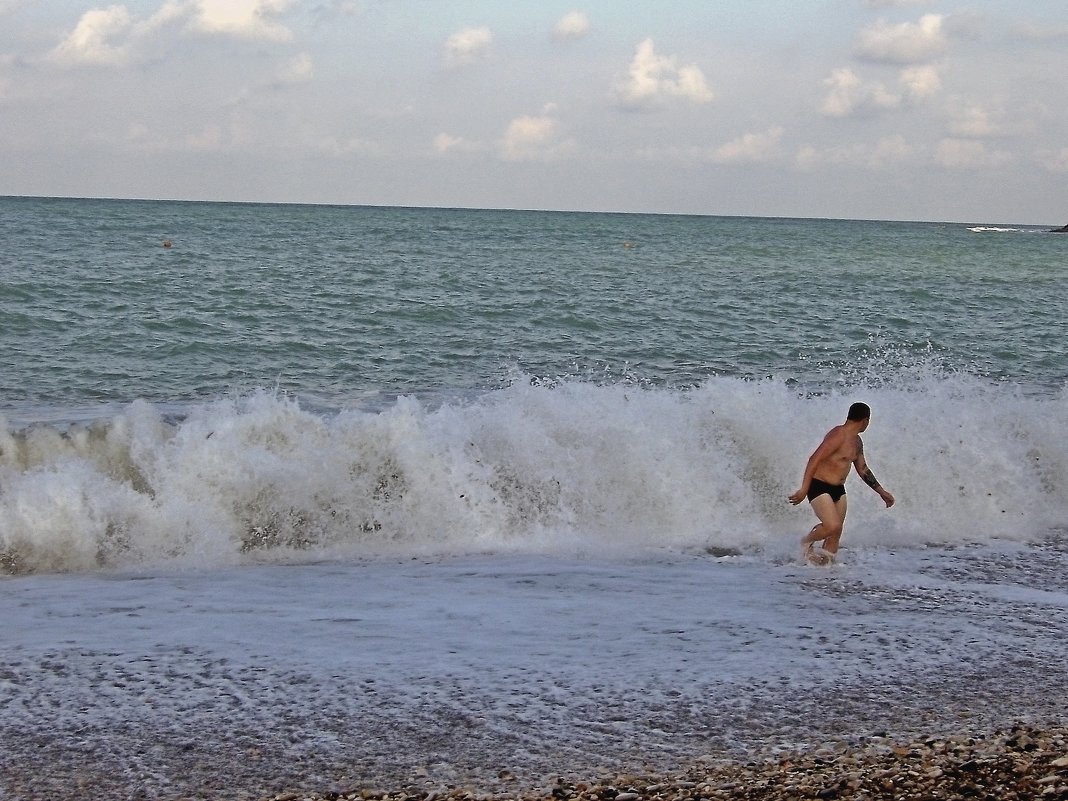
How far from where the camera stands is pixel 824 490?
332 inches

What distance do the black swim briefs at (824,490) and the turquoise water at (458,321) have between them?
23.9ft

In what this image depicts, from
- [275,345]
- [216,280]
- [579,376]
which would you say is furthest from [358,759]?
[216,280]

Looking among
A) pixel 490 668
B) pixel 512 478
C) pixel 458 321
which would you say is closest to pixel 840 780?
pixel 490 668

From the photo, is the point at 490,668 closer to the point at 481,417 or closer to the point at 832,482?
the point at 832,482

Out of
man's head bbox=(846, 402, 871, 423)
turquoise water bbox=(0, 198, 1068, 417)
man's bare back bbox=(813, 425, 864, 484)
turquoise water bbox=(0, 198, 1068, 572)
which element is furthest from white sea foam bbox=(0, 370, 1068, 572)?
turquoise water bbox=(0, 198, 1068, 417)

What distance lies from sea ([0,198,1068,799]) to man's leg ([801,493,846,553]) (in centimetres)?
21

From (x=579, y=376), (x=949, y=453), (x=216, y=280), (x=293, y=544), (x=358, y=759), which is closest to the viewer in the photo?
(x=358, y=759)

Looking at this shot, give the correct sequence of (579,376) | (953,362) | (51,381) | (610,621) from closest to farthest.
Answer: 1. (610,621)
2. (51,381)
3. (579,376)
4. (953,362)

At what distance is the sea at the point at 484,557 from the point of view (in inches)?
196

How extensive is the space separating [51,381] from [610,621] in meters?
10.3

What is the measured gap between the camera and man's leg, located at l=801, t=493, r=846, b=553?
8.30m

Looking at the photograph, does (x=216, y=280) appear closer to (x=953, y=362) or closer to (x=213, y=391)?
(x=213, y=391)

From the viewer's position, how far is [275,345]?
60.4 ft

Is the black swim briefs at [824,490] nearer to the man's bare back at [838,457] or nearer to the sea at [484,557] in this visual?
the man's bare back at [838,457]
